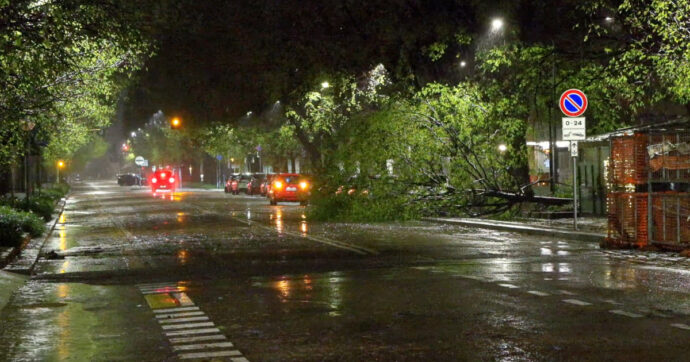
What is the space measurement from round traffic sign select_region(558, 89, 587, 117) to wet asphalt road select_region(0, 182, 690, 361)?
3307mm

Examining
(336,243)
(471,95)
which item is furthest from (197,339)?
(471,95)

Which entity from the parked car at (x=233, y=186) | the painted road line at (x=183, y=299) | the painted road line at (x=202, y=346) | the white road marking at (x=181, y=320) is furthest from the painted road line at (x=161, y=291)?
the parked car at (x=233, y=186)

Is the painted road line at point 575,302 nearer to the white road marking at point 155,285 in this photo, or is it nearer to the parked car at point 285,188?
the white road marking at point 155,285

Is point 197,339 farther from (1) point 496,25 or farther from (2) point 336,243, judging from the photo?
(1) point 496,25

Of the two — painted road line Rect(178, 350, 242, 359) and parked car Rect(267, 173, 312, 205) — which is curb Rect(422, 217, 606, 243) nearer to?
painted road line Rect(178, 350, 242, 359)

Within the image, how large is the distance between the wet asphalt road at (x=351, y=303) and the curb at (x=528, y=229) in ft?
2.24

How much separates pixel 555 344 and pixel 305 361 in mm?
2264

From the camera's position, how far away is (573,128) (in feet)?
67.1

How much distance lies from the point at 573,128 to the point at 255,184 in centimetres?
4015

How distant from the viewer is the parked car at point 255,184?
58744 mm

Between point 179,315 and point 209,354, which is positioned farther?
point 179,315

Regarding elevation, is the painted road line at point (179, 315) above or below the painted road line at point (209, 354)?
above

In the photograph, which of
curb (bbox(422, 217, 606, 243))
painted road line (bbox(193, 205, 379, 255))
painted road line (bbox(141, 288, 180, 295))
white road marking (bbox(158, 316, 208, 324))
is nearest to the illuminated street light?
curb (bbox(422, 217, 606, 243))

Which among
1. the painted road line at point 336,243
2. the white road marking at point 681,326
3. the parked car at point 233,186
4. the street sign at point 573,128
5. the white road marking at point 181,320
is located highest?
the street sign at point 573,128
